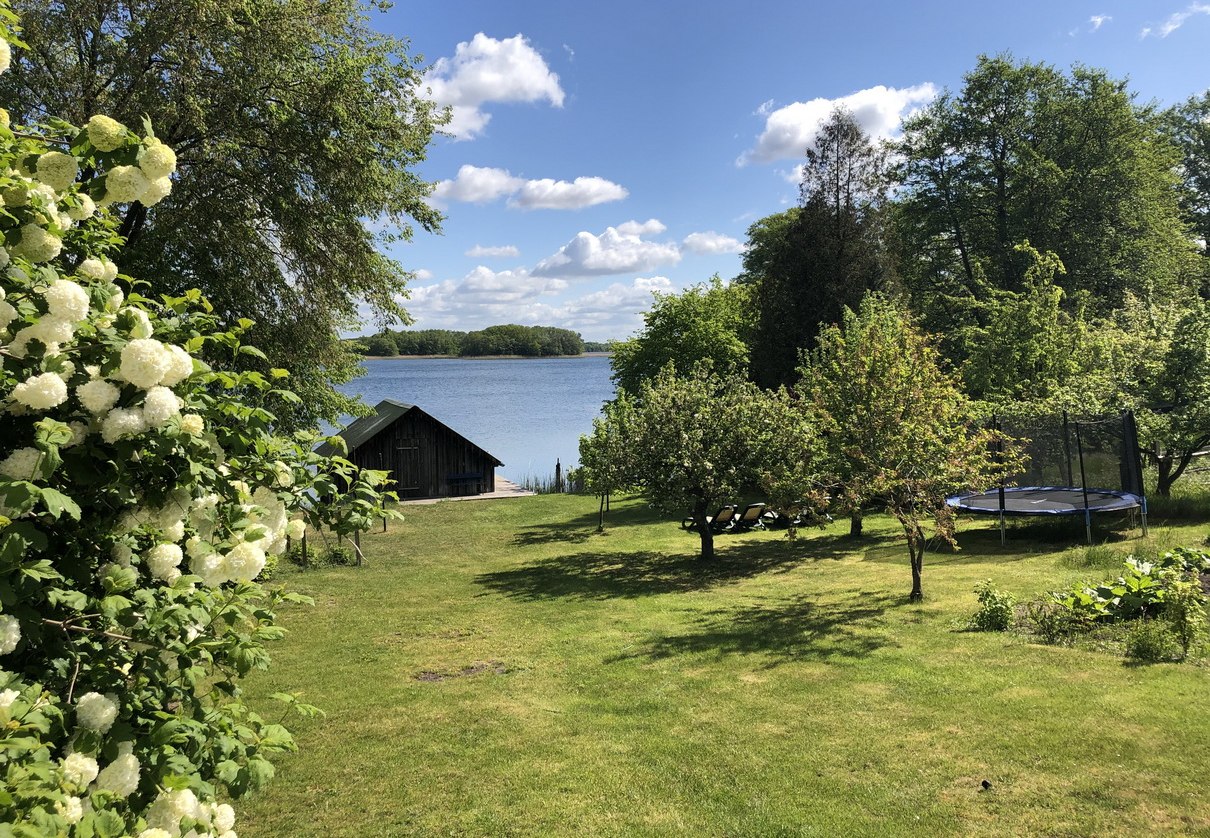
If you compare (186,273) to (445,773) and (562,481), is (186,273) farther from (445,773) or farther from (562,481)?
(562,481)

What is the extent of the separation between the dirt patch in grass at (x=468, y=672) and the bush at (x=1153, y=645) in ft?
24.8

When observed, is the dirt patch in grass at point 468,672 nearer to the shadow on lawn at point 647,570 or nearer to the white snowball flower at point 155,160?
the shadow on lawn at point 647,570

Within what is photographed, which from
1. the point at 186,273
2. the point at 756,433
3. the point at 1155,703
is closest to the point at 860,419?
the point at 756,433

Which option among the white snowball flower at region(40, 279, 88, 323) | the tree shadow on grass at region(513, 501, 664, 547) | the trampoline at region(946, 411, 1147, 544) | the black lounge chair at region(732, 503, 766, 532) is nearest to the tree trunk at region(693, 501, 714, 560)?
the black lounge chair at region(732, 503, 766, 532)

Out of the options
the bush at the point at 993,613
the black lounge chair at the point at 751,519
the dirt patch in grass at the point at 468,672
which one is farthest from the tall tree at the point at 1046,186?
the dirt patch in grass at the point at 468,672

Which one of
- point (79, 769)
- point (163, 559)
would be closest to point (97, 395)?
point (163, 559)

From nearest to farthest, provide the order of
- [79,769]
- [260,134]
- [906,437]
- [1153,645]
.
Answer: [79,769]
[1153,645]
[906,437]
[260,134]

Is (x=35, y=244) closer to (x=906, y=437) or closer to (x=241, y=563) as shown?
(x=241, y=563)

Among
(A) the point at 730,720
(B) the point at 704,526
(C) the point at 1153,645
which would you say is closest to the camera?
(A) the point at 730,720

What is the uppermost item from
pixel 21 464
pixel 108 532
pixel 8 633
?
pixel 21 464

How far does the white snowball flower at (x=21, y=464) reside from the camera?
101 inches

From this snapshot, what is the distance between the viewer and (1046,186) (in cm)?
3678

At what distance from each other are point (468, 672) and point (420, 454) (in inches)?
1029

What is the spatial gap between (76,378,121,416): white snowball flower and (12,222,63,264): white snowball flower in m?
0.64
